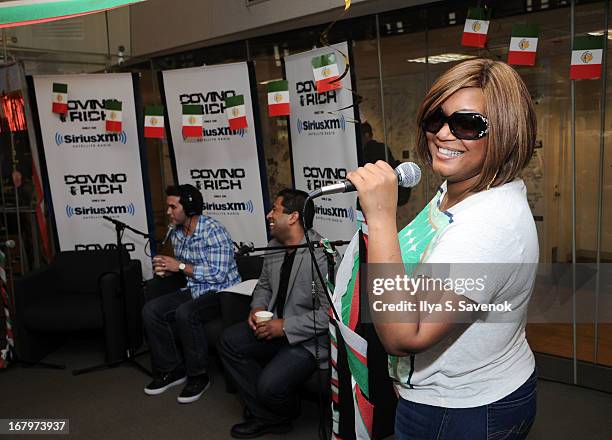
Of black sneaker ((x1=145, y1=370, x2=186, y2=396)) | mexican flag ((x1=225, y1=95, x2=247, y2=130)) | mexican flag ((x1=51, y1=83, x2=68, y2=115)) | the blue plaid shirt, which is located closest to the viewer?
black sneaker ((x1=145, y1=370, x2=186, y2=396))

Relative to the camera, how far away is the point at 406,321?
3.17 ft

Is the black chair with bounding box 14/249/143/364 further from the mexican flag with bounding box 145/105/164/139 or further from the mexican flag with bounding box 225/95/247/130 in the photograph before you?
the mexican flag with bounding box 225/95/247/130

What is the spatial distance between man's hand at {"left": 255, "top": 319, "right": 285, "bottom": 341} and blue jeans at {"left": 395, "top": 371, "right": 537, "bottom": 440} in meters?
1.92

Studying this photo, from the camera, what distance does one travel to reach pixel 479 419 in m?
1.05

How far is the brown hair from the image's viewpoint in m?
0.99

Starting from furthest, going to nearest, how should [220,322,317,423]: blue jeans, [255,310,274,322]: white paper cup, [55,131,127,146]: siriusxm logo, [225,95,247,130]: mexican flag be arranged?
[55,131,127,146]: siriusxm logo, [225,95,247,130]: mexican flag, [255,310,274,322]: white paper cup, [220,322,317,423]: blue jeans

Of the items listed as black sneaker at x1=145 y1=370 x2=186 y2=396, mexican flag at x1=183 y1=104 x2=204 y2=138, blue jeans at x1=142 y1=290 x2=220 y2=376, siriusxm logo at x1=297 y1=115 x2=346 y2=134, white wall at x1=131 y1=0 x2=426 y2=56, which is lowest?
black sneaker at x1=145 y1=370 x2=186 y2=396

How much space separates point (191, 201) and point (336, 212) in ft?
3.29

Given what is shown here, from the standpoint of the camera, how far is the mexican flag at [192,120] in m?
4.48

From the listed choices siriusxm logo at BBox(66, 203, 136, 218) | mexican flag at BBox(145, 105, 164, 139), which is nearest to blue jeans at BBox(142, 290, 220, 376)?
siriusxm logo at BBox(66, 203, 136, 218)

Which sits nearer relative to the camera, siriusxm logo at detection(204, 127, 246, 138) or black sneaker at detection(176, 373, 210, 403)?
black sneaker at detection(176, 373, 210, 403)

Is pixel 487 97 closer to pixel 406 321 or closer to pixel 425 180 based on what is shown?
pixel 406 321

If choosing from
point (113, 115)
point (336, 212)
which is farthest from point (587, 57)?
point (113, 115)

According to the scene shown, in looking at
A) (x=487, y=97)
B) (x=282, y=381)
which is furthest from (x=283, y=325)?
(x=487, y=97)
